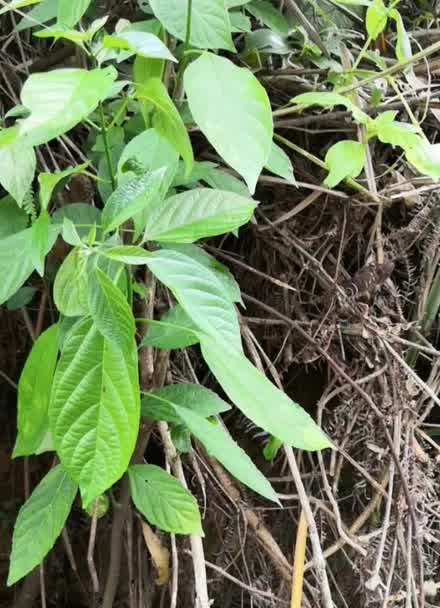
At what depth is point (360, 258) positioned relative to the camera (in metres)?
0.84

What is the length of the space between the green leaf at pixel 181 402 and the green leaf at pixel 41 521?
3.3 inches

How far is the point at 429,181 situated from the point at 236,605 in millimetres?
550

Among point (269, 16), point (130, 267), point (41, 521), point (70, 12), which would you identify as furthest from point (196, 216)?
point (269, 16)

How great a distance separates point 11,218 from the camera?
1.97 feet

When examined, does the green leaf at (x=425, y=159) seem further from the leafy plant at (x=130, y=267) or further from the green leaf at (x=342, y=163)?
the leafy plant at (x=130, y=267)

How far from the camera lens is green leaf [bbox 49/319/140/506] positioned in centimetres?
39

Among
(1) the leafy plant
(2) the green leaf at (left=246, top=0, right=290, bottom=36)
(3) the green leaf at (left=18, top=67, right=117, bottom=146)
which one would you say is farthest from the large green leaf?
(2) the green leaf at (left=246, top=0, right=290, bottom=36)

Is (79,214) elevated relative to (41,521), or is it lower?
elevated

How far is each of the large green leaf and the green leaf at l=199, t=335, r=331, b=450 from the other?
8cm

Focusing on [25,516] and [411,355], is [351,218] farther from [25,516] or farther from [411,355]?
[25,516]

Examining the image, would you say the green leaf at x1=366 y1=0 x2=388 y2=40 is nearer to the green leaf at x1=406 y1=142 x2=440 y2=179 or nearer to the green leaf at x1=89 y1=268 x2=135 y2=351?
the green leaf at x1=406 y1=142 x2=440 y2=179

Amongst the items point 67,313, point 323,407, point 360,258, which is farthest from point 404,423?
point 67,313

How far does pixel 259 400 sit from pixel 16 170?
24 centimetres

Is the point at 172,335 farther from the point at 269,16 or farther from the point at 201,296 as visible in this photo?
the point at 269,16
